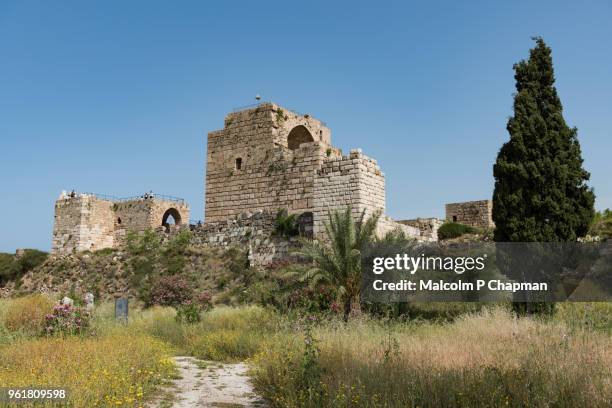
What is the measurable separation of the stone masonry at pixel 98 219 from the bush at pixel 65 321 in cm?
2126

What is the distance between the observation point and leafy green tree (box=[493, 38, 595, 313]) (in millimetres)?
13352

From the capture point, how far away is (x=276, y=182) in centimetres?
2019

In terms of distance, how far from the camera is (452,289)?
14.2m

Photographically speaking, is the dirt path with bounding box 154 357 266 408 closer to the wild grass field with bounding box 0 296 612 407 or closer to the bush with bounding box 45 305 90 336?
the wild grass field with bounding box 0 296 612 407

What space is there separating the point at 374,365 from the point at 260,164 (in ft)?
49.1

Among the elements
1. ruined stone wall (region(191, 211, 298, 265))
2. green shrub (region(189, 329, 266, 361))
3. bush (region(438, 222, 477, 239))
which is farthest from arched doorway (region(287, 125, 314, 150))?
green shrub (region(189, 329, 266, 361))

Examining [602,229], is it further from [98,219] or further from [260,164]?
[98,219]

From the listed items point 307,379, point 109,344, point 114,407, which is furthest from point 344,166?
point 114,407

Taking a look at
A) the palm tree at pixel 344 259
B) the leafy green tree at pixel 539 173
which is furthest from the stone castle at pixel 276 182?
the leafy green tree at pixel 539 173

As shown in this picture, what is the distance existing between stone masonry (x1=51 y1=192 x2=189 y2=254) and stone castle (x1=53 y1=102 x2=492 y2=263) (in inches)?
392

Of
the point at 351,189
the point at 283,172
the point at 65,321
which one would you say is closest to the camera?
the point at 65,321

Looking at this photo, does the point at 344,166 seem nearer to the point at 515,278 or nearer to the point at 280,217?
the point at 280,217

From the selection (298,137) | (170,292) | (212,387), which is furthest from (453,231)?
(212,387)

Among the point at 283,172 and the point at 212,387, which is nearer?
the point at 212,387
